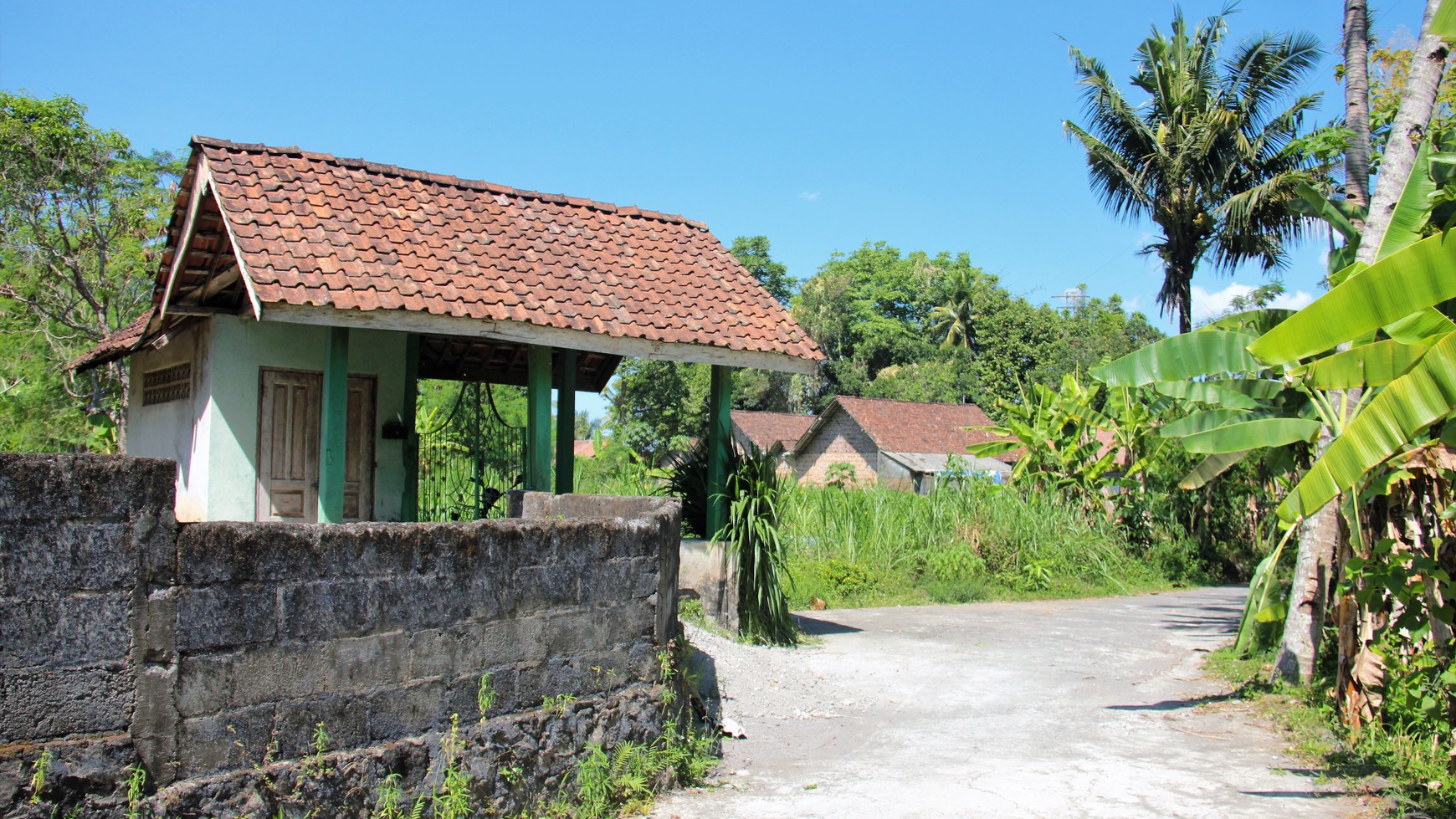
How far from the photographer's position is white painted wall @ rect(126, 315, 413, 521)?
9.70 meters

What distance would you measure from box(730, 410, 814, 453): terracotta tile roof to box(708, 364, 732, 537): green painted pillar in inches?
1132

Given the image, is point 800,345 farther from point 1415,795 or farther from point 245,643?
point 245,643

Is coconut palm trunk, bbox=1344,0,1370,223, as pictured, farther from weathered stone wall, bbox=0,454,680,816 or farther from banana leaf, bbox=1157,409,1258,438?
weathered stone wall, bbox=0,454,680,816

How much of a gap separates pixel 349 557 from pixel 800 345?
21.7 ft

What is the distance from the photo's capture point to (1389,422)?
195 inches

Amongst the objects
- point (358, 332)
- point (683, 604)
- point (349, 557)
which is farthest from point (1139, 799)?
point (358, 332)

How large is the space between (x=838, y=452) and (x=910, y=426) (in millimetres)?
2627

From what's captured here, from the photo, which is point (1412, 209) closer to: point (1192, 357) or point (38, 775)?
point (1192, 357)

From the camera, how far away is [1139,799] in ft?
19.2

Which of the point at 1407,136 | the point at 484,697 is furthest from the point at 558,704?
the point at 1407,136

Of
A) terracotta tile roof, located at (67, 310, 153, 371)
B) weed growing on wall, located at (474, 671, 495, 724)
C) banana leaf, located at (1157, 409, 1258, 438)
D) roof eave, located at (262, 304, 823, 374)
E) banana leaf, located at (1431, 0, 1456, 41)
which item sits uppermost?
banana leaf, located at (1431, 0, 1456, 41)

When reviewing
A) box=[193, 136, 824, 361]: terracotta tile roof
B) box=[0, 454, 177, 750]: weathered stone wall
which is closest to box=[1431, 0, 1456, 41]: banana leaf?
box=[0, 454, 177, 750]: weathered stone wall

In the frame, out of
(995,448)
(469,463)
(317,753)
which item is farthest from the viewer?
(995,448)

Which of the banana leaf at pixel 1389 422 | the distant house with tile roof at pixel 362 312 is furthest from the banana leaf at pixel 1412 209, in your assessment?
the distant house with tile roof at pixel 362 312
